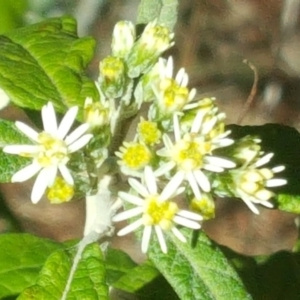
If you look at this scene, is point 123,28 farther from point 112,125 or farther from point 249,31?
point 249,31

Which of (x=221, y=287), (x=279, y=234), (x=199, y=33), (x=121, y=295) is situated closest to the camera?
(x=221, y=287)

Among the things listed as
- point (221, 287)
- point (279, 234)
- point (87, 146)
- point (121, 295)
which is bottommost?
point (279, 234)

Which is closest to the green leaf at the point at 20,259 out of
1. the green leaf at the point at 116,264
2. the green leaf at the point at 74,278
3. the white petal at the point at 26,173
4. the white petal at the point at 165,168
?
the green leaf at the point at 116,264

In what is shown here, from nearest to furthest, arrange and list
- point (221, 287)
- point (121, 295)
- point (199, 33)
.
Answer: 1. point (221, 287)
2. point (121, 295)
3. point (199, 33)

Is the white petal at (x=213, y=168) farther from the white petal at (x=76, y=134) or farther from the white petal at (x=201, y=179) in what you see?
the white petal at (x=76, y=134)

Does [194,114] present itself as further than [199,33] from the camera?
No

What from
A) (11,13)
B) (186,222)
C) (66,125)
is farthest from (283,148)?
(11,13)

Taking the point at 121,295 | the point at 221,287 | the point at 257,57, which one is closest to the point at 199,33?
the point at 257,57
